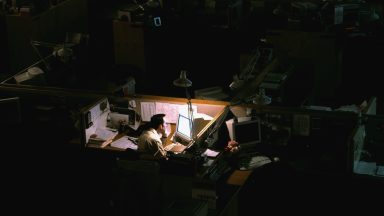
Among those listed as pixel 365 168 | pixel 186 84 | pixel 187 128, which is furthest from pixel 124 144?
pixel 365 168

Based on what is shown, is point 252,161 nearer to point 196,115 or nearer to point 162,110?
point 196,115

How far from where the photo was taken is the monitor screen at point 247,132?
294 inches

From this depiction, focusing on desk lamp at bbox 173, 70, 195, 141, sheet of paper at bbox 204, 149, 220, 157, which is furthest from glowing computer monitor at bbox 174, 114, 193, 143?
sheet of paper at bbox 204, 149, 220, 157

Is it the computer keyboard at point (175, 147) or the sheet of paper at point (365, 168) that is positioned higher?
the computer keyboard at point (175, 147)

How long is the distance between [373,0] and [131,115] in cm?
647

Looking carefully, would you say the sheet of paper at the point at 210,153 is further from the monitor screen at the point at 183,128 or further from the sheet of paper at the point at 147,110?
the sheet of paper at the point at 147,110

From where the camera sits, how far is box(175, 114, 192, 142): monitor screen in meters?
7.67

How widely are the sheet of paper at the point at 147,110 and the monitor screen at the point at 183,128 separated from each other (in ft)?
1.44

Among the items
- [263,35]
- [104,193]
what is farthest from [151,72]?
[104,193]

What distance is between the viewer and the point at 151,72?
37.5 feet

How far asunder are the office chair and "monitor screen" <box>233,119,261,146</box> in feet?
5.21

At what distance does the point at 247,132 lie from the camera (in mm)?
7500

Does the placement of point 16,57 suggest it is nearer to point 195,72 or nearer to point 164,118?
point 195,72

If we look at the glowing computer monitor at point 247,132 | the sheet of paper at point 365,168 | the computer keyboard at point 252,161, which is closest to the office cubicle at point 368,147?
the sheet of paper at point 365,168
